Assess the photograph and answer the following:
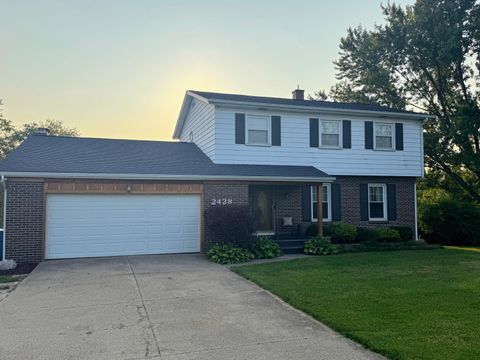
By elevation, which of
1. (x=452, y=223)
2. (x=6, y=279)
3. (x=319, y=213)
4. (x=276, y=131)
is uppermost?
(x=276, y=131)

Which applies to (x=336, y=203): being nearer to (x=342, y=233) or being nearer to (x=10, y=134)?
(x=342, y=233)

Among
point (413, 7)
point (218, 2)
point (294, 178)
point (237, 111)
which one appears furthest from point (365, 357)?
point (413, 7)

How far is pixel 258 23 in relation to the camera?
1374cm

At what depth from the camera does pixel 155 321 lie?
5.84m

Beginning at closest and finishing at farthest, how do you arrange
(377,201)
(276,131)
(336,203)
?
(276,131) → (336,203) → (377,201)

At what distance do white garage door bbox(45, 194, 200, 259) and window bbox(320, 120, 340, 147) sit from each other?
20.2 feet

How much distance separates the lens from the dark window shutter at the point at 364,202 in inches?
632

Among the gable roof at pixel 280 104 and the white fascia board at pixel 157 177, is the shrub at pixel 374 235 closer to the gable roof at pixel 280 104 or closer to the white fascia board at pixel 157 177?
the white fascia board at pixel 157 177

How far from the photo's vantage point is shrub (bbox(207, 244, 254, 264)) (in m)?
Result: 11.3

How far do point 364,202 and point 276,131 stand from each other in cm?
495

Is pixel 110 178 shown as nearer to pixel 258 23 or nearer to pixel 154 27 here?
pixel 154 27

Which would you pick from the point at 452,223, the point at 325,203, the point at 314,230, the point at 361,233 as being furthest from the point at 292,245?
the point at 452,223

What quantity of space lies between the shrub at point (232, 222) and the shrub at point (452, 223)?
11.4 meters

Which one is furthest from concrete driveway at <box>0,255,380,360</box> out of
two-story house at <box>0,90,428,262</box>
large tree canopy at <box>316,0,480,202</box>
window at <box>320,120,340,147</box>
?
large tree canopy at <box>316,0,480,202</box>
